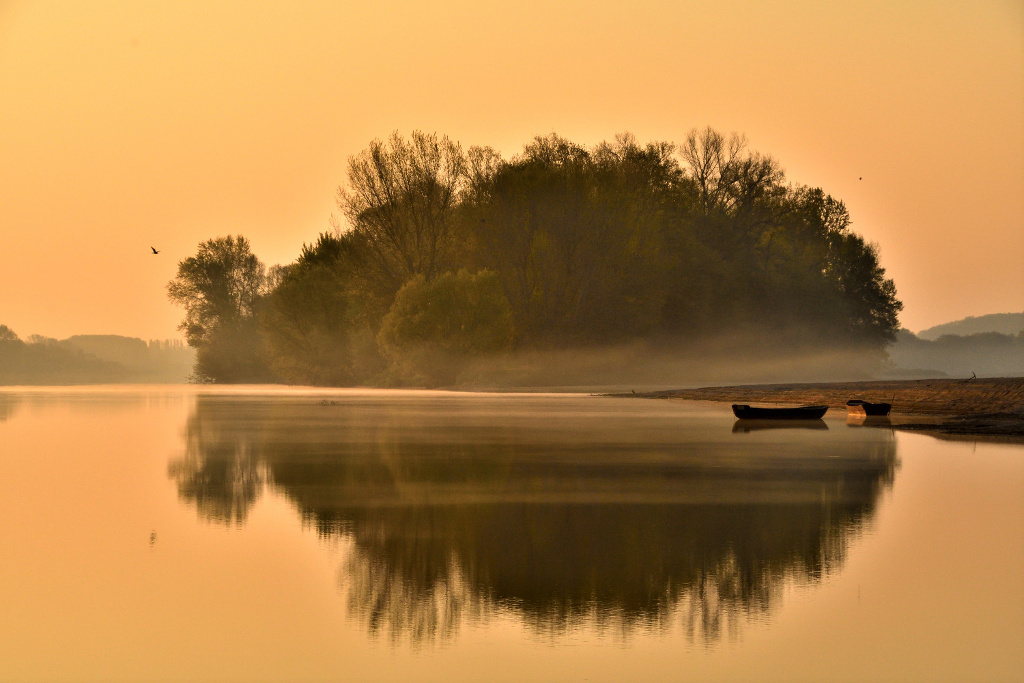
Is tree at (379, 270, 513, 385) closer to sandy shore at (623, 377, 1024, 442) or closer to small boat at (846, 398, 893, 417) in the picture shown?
sandy shore at (623, 377, 1024, 442)

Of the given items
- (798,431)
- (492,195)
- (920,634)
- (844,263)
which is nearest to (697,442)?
(798,431)

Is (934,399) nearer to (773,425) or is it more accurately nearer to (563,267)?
(773,425)

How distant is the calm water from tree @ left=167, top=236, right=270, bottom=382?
9402cm

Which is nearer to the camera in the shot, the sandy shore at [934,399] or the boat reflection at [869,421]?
the sandy shore at [934,399]

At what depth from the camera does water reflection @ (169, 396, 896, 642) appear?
10.3m

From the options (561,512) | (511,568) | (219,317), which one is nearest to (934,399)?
(561,512)

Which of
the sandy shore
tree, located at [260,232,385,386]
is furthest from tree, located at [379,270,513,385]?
the sandy shore

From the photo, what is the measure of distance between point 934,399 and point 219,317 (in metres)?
86.4

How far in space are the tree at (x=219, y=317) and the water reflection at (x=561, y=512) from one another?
86284 mm

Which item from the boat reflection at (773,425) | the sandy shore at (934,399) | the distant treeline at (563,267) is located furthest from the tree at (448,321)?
the boat reflection at (773,425)

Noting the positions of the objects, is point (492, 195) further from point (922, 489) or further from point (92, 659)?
point (92, 659)

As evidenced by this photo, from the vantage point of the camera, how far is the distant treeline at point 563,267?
80000 millimetres

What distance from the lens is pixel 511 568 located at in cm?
1173

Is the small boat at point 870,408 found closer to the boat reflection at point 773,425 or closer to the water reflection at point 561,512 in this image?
the boat reflection at point 773,425
